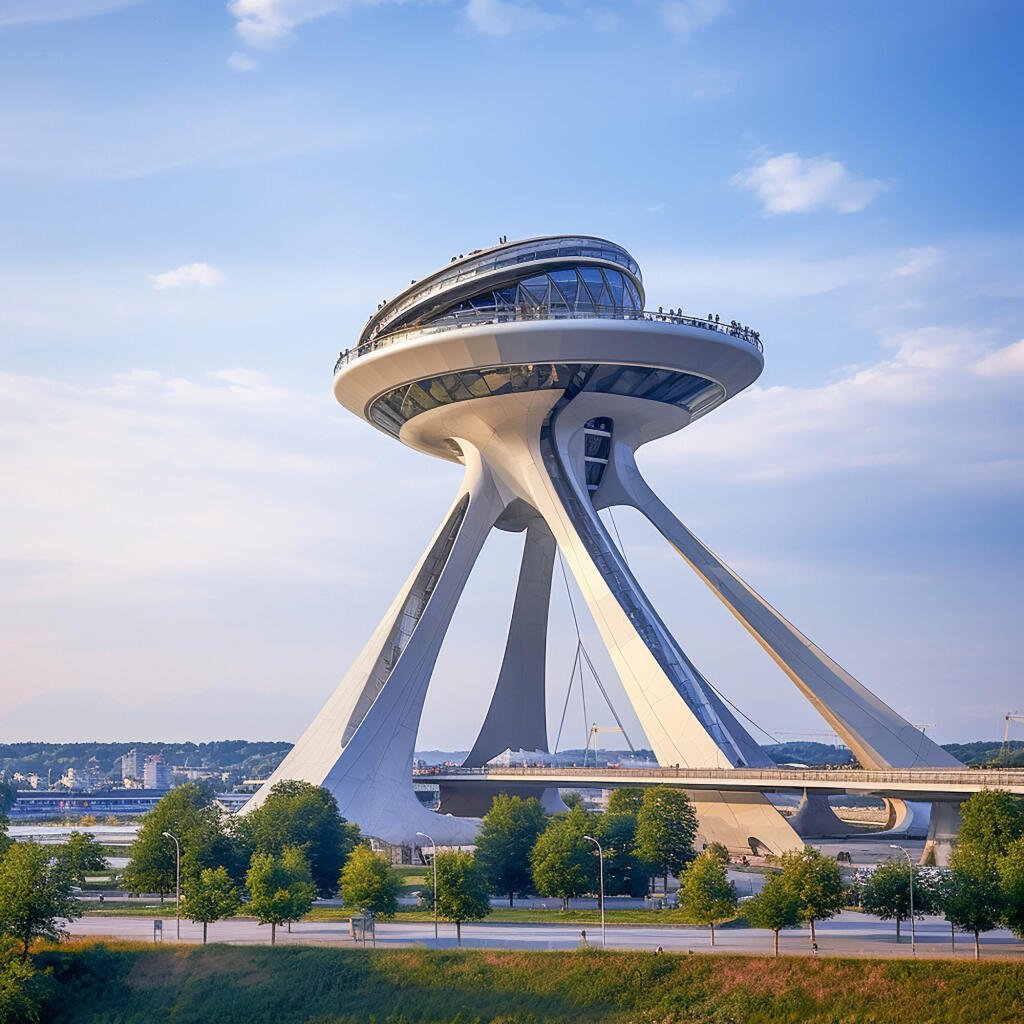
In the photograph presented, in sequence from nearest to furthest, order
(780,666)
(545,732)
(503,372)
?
1. (780,666)
2. (503,372)
3. (545,732)

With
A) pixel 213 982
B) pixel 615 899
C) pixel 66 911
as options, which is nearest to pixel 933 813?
pixel 615 899

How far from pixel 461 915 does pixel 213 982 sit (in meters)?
6.60

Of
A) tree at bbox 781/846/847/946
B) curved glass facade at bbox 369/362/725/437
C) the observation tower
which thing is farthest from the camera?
curved glass facade at bbox 369/362/725/437

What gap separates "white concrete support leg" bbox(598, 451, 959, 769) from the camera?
1800 inches

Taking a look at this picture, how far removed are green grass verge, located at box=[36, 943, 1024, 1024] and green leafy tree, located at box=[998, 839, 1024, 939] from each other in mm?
2355

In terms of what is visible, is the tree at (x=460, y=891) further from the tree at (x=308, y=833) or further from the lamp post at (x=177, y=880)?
the tree at (x=308, y=833)

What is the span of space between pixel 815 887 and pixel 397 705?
23.7 metres

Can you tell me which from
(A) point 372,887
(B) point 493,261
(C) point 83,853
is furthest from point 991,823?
(B) point 493,261

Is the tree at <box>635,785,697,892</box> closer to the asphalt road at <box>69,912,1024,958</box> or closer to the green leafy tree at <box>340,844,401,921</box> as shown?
the asphalt road at <box>69,912,1024,958</box>

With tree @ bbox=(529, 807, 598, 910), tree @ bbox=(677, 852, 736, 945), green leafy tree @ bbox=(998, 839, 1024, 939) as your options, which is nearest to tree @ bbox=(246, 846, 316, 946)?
tree @ bbox=(529, 807, 598, 910)

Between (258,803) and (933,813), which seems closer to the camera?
(933,813)

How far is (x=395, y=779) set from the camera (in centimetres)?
5228

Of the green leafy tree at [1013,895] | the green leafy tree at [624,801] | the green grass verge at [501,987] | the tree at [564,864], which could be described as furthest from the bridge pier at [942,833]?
the green grass verge at [501,987]

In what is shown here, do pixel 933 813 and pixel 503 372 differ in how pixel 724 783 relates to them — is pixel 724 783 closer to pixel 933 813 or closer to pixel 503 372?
pixel 933 813
